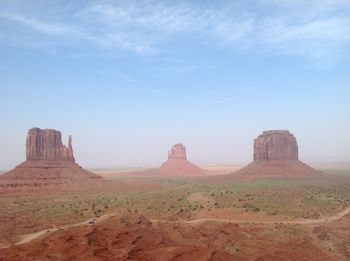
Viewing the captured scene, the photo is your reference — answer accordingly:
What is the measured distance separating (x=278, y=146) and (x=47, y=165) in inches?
2755

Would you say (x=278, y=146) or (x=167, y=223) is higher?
(x=278, y=146)

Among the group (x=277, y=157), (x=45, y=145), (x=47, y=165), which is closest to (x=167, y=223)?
(x=47, y=165)

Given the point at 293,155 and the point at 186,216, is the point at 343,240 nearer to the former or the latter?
the point at 186,216

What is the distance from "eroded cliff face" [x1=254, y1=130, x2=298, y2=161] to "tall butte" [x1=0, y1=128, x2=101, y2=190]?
55.5 meters

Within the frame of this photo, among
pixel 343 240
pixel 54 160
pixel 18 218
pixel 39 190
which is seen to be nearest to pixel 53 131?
pixel 54 160

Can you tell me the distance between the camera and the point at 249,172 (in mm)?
125250

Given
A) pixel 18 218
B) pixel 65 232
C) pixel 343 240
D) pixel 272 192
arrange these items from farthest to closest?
pixel 272 192 < pixel 18 218 < pixel 343 240 < pixel 65 232

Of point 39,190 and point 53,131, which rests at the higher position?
point 53,131

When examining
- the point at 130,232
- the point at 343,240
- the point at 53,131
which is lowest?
the point at 343,240

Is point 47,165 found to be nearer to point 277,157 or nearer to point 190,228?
point 190,228

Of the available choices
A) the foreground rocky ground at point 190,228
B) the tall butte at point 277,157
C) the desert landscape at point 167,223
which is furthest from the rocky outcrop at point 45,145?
the tall butte at point 277,157

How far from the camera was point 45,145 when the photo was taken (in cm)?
10488

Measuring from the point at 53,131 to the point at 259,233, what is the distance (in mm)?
77009

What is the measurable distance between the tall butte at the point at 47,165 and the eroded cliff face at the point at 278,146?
55500 millimetres
